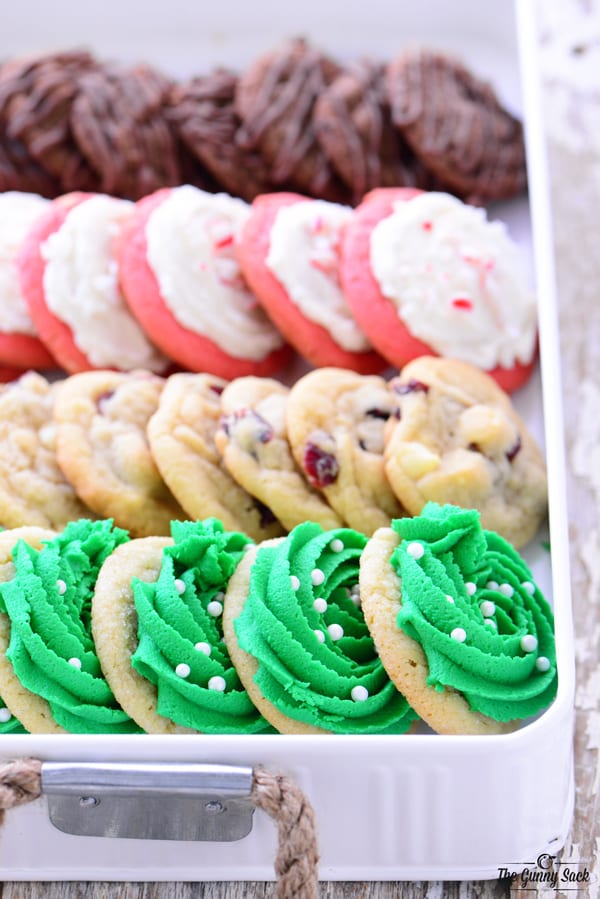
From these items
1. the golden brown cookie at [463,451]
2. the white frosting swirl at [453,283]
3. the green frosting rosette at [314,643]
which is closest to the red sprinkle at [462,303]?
the white frosting swirl at [453,283]

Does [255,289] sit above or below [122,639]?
above

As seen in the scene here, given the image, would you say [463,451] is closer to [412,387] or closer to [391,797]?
[412,387]

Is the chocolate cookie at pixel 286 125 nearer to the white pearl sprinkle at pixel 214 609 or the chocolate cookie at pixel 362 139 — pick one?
the chocolate cookie at pixel 362 139

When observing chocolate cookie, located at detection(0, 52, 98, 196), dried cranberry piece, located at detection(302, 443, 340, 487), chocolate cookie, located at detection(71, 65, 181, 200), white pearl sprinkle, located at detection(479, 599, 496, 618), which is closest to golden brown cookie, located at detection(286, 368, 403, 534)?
dried cranberry piece, located at detection(302, 443, 340, 487)

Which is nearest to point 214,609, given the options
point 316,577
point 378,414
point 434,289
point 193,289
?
point 316,577

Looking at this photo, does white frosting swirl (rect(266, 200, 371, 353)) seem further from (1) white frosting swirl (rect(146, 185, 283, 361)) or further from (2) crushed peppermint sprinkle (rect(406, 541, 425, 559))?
(2) crushed peppermint sprinkle (rect(406, 541, 425, 559))
